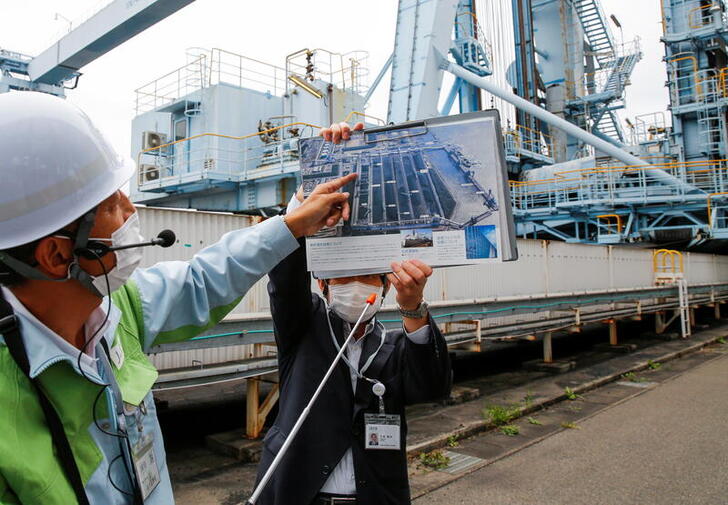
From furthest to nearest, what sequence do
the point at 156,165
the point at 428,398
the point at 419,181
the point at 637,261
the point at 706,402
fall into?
1. the point at 156,165
2. the point at 637,261
3. the point at 706,402
4. the point at 428,398
5. the point at 419,181

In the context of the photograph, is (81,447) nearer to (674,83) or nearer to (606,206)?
(606,206)

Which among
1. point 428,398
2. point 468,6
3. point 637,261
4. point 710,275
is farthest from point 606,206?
point 428,398

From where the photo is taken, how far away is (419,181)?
1.79 m

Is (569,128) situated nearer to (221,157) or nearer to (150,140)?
(221,157)

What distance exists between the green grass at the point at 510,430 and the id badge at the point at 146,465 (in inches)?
216

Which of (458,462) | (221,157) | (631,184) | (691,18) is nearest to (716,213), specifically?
(631,184)

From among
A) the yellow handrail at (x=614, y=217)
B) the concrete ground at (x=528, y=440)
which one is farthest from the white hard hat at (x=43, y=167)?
the yellow handrail at (x=614, y=217)

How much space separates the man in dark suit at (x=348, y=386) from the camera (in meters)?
1.84

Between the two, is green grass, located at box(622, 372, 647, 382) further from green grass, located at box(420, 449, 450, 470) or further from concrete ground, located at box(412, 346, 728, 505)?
green grass, located at box(420, 449, 450, 470)

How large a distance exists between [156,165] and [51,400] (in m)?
18.4

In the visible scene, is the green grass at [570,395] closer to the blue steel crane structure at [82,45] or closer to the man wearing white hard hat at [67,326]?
the man wearing white hard hat at [67,326]

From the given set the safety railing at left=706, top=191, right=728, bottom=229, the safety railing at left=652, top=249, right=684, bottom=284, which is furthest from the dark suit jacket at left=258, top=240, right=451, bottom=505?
the safety railing at left=706, top=191, right=728, bottom=229

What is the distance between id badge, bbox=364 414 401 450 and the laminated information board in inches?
23.9

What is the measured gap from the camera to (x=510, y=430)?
604 cm
